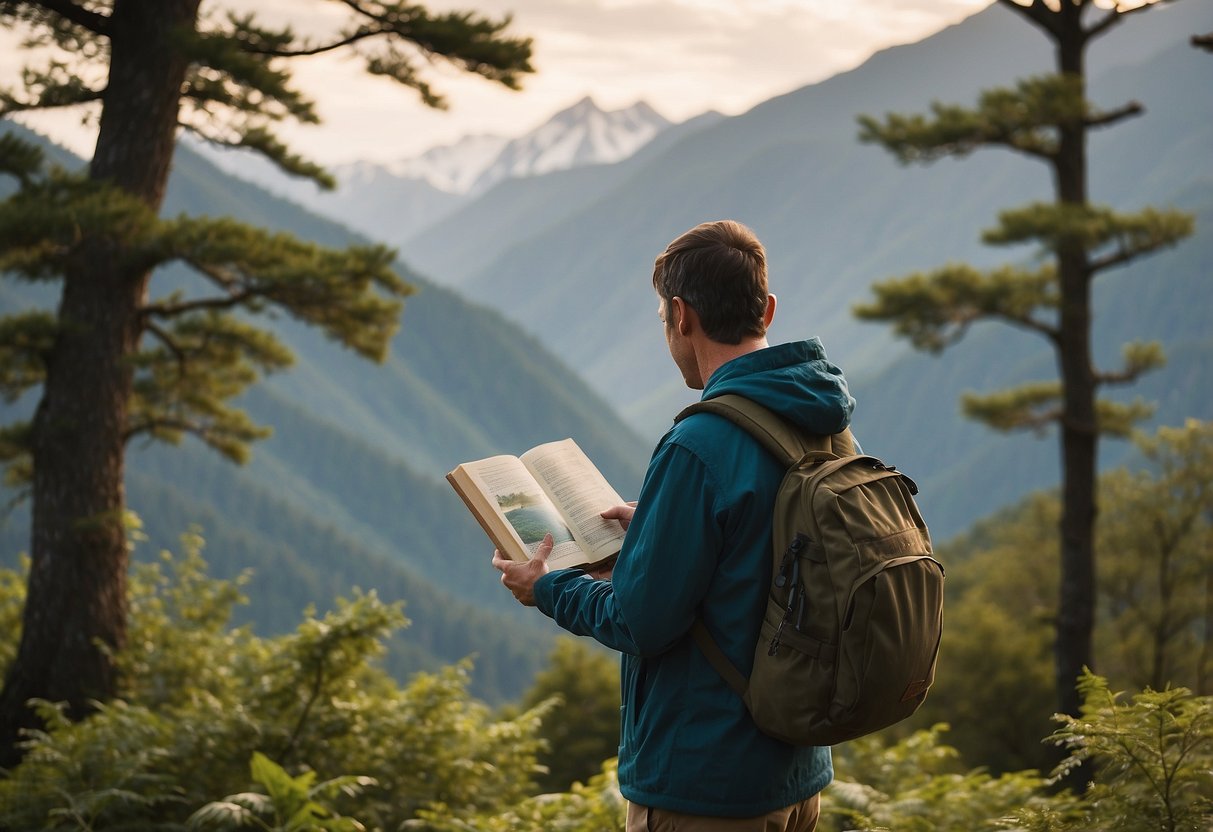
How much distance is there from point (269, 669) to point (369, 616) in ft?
2.31

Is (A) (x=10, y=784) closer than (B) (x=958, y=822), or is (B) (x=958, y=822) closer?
(B) (x=958, y=822)

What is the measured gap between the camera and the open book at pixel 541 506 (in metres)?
2.51

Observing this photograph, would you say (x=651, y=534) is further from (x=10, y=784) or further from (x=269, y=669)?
(x=269, y=669)

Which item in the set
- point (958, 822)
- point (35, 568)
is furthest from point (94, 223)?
point (958, 822)

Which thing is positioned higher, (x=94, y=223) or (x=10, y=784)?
(x=94, y=223)

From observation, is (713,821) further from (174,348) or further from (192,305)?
(174,348)

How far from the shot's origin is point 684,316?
7.45 feet

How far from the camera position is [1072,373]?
35.2ft

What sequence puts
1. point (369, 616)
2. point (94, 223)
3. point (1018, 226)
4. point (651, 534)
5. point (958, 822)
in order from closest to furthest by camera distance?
point (651, 534), point (958, 822), point (369, 616), point (94, 223), point (1018, 226)

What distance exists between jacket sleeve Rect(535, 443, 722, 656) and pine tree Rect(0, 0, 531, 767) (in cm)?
540

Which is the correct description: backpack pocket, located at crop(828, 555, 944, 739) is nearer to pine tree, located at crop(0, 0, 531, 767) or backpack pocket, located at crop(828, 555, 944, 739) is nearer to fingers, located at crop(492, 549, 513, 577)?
fingers, located at crop(492, 549, 513, 577)

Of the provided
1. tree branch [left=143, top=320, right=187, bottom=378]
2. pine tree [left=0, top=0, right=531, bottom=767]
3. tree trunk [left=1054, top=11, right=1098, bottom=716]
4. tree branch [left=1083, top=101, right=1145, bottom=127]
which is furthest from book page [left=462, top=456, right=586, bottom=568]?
tree branch [left=1083, top=101, right=1145, bottom=127]

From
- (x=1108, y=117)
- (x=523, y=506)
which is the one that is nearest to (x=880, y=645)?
(x=523, y=506)

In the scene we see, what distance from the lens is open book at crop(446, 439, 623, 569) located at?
2510 millimetres
